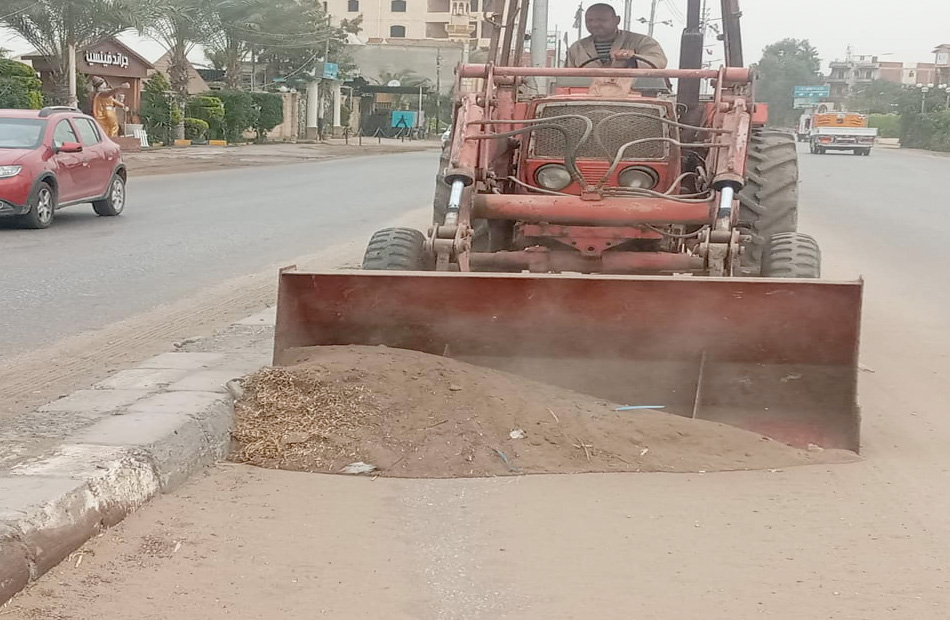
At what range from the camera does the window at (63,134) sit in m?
16.2

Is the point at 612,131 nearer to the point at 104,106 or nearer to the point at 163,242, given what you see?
the point at 163,242

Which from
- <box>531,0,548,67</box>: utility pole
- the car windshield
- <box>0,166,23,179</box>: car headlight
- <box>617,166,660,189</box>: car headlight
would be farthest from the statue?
<box>617,166,660,189</box>: car headlight

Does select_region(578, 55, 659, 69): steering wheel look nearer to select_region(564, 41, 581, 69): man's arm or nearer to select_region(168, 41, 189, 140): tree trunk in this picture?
select_region(564, 41, 581, 69): man's arm

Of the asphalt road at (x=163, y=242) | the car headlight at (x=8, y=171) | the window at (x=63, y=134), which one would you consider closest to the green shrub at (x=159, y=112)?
the asphalt road at (x=163, y=242)

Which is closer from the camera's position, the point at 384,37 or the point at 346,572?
the point at 346,572

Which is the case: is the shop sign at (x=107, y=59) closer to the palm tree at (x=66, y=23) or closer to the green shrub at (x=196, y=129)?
the green shrub at (x=196, y=129)

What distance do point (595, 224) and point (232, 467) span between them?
2.87 metres

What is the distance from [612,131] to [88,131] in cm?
1171

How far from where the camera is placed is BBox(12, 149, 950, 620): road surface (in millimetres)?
3607

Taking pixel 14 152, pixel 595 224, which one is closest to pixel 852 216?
pixel 14 152

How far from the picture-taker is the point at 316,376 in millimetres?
5527

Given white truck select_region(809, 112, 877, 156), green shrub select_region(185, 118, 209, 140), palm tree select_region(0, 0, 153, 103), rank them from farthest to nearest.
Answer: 1. white truck select_region(809, 112, 877, 156)
2. green shrub select_region(185, 118, 209, 140)
3. palm tree select_region(0, 0, 153, 103)

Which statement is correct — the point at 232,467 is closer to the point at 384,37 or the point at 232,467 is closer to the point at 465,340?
the point at 465,340

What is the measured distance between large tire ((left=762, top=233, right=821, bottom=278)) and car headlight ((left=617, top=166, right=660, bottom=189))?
2.71 ft
